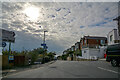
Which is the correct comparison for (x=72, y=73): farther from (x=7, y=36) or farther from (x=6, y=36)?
(x=7, y=36)

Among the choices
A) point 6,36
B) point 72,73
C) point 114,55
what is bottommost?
point 72,73

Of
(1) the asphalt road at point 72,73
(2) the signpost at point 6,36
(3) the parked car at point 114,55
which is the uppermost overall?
(2) the signpost at point 6,36

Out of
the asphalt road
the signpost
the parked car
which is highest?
the signpost

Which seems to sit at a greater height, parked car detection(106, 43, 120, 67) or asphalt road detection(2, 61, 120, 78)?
parked car detection(106, 43, 120, 67)

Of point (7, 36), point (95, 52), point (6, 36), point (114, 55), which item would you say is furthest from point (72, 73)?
point (95, 52)

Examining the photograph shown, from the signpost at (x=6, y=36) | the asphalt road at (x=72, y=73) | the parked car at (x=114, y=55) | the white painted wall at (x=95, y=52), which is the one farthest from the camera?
the white painted wall at (x=95, y=52)

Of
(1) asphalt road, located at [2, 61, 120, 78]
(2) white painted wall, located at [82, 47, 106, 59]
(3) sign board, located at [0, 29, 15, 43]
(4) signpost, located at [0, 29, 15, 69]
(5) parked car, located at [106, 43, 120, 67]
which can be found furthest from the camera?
(2) white painted wall, located at [82, 47, 106, 59]

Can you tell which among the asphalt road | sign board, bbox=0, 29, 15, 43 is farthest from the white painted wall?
sign board, bbox=0, 29, 15, 43

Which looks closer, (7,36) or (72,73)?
(72,73)

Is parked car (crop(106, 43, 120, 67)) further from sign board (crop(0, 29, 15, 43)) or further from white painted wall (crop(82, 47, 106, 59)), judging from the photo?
white painted wall (crop(82, 47, 106, 59))

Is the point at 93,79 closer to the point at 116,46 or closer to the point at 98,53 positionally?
the point at 116,46

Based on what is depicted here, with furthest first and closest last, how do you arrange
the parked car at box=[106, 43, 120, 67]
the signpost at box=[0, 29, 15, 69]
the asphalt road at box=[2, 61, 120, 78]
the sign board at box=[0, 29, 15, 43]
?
the sign board at box=[0, 29, 15, 43]
the signpost at box=[0, 29, 15, 69]
the parked car at box=[106, 43, 120, 67]
the asphalt road at box=[2, 61, 120, 78]

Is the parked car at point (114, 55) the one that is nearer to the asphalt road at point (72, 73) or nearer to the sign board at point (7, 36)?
the asphalt road at point (72, 73)

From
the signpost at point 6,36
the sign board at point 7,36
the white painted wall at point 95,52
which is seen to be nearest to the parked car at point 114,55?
the signpost at point 6,36
